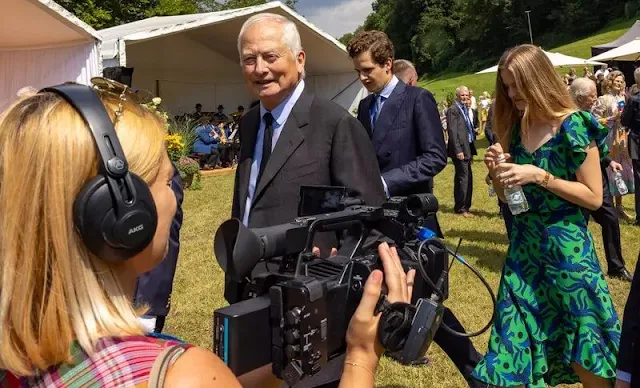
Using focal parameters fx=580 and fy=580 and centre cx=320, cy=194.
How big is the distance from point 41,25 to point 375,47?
9.09m

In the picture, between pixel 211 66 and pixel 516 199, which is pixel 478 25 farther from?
pixel 516 199

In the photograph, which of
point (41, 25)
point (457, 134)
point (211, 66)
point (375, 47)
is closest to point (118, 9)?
point (211, 66)

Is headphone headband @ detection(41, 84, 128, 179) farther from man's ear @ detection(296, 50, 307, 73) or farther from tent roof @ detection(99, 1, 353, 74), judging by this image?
tent roof @ detection(99, 1, 353, 74)

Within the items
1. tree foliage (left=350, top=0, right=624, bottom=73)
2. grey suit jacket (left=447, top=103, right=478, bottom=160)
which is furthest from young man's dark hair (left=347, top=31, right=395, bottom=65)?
tree foliage (left=350, top=0, right=624, bottom=73)

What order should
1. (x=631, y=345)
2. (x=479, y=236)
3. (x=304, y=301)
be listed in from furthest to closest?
(x=479, y=236) < (x=631, y=345) < (x=304, y=301)

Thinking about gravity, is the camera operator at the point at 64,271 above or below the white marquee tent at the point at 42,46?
below

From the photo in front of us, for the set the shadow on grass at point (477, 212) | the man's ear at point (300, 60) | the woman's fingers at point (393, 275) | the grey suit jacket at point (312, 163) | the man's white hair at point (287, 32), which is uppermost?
the man's white hair at point (287, 32)

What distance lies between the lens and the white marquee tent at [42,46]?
989 centimetres

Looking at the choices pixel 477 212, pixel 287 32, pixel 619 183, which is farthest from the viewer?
pixel 477 212

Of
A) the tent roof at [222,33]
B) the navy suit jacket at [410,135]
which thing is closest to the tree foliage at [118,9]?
the tent roof at [222,33]

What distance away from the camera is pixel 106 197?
1012mm

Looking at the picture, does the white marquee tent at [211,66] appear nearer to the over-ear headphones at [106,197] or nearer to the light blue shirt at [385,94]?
the light blue shirt at [385,94]

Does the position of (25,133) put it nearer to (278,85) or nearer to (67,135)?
(67,135)

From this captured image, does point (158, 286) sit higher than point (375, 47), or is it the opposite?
point (375, 47)
